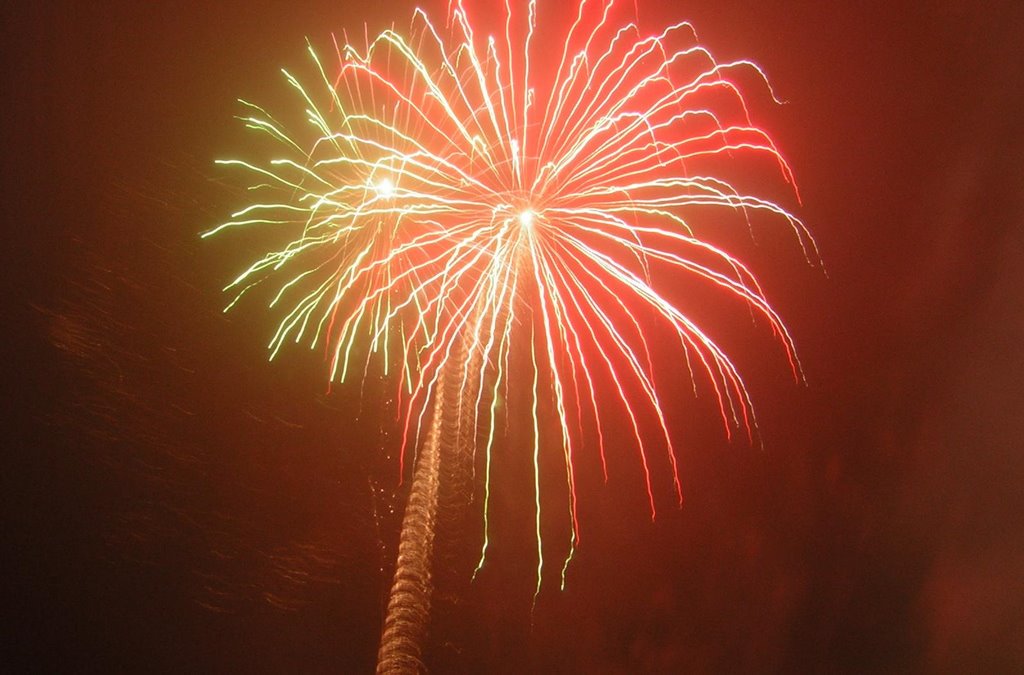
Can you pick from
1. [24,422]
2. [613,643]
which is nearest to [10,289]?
[24,422]

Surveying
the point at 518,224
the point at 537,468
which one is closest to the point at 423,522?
the point at 537,468

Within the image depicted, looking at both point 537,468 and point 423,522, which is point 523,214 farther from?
point 423,522

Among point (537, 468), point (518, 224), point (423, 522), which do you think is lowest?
point (423, 522)

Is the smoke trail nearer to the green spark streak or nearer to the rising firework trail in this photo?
the rising firework trail

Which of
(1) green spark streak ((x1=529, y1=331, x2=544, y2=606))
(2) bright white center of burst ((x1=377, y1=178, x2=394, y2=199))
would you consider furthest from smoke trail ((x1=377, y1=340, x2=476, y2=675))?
(2) bright white center of burst ((x1=377, y1=178, x2=394, y2=199))

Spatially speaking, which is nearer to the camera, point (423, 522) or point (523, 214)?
point (423, 522)

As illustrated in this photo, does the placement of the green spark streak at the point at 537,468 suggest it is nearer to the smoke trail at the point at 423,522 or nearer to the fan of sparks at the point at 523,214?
the fan of sparks at the point at 523,214

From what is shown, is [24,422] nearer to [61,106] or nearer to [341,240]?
[61,106]
